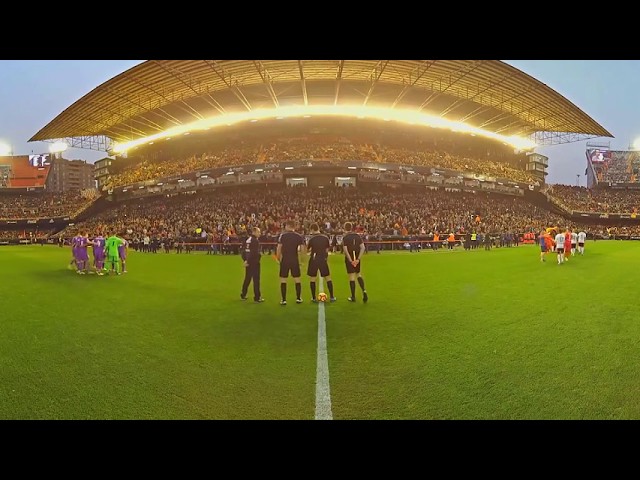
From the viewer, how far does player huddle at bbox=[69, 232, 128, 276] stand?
11977 mm

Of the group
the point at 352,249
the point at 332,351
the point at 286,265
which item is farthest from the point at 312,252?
the point at 332,351

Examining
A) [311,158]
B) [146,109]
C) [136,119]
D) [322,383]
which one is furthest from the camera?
[311,158]

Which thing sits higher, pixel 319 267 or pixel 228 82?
pixel 228 82

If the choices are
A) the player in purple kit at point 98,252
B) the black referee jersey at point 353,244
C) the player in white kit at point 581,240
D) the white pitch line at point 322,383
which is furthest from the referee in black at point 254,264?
the player in white kit at point 581,240

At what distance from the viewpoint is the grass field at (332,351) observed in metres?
3.59

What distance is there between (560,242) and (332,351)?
1206cm

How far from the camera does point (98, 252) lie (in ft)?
40.9

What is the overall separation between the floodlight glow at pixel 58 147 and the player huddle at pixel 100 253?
276 centimetres

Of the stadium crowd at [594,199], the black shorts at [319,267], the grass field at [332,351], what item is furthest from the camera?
the stadium crowd at [594,199]

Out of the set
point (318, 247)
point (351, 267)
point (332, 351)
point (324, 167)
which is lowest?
point (332, 351)

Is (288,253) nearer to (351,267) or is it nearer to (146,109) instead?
(351,267)

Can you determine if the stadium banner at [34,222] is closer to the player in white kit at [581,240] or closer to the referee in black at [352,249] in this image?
Result: the referee in black at [352,249]

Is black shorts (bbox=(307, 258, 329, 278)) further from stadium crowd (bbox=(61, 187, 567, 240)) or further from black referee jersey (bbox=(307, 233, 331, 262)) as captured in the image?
stadium crowd (bbox=(61, 187, 567, 240))
